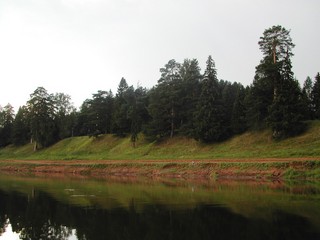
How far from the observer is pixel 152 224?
1606 centimetres

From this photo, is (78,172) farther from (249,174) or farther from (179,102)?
(249,174)

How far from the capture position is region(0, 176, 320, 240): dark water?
14.3 metres

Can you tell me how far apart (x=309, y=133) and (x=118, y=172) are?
2578 cm

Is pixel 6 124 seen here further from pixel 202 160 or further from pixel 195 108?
pixel 202 160

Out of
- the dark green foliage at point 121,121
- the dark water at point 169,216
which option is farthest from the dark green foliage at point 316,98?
the dark water at point 169,216

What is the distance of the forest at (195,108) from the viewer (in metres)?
51.7

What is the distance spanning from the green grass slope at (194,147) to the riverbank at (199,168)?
3.78 m

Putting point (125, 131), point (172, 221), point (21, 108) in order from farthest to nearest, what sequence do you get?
point (21, 108) → point (125, 131) → point (172, 221)

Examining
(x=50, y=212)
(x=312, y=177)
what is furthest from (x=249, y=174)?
(x=50, y=212)

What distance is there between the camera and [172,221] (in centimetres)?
1655

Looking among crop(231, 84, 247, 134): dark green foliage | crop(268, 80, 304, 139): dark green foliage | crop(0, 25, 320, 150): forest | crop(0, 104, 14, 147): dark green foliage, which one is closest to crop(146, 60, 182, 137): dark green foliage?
crop(0, 25, 320, 150): forest

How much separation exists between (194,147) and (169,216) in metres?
42.7

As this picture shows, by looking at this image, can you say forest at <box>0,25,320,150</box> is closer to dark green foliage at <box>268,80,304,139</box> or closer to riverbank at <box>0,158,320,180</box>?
dark green foliage at <box>268,80,304,139</box>

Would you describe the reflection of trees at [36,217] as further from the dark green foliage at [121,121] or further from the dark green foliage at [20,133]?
the dark green foliage at [20,133]
